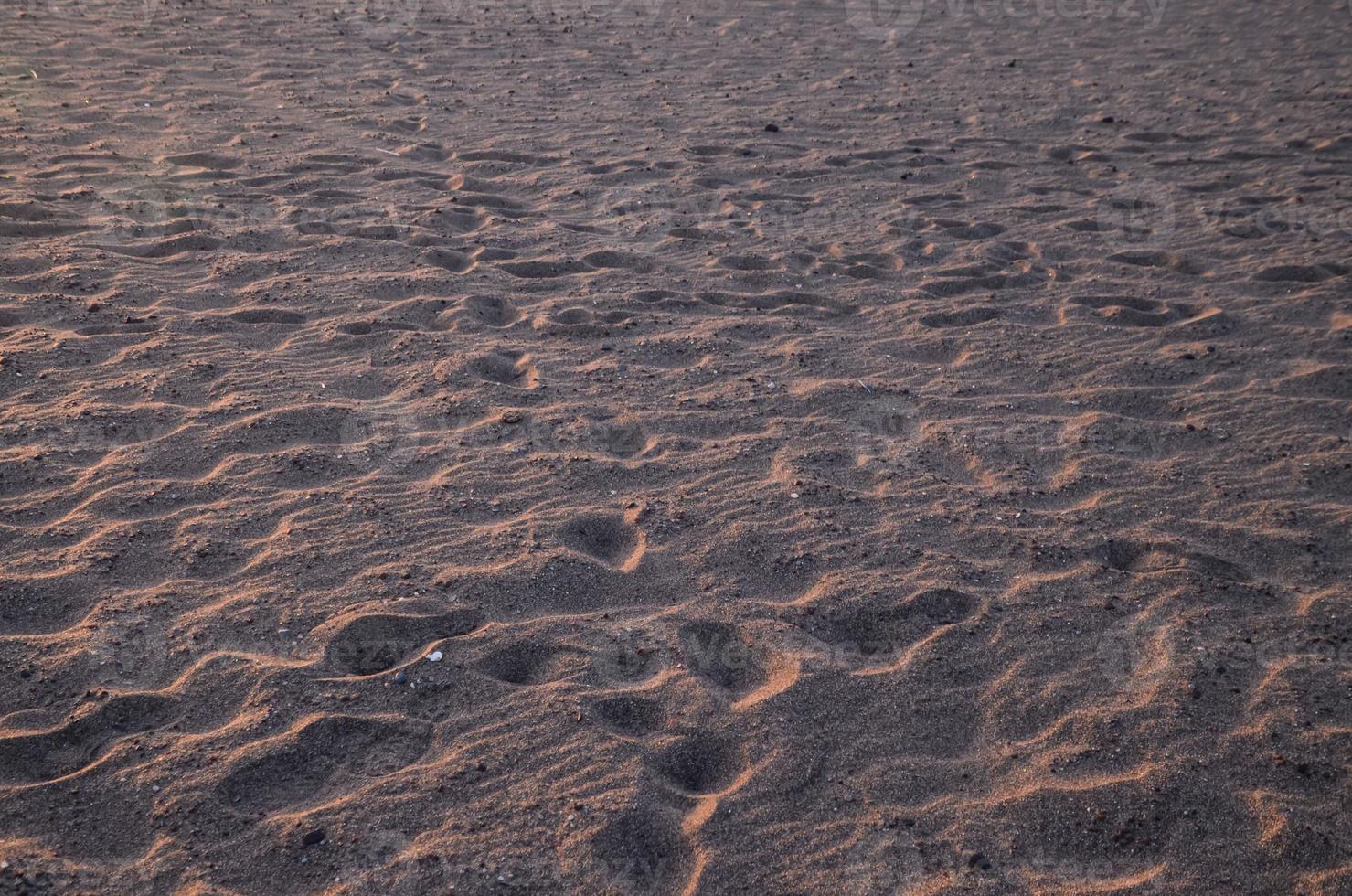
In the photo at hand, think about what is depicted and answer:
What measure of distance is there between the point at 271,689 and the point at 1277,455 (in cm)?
363

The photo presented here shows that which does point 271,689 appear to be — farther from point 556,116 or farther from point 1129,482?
point 556,116

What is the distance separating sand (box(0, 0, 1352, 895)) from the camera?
8.07 feet

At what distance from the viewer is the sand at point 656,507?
2459mm

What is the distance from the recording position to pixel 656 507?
3.46 meters
